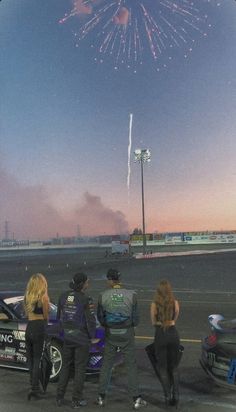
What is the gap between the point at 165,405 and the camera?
6.07m

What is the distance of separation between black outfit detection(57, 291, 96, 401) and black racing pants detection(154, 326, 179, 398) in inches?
32.0

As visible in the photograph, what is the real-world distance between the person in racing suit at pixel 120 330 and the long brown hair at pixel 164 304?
0.28 meters

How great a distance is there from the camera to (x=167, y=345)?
19.5ft

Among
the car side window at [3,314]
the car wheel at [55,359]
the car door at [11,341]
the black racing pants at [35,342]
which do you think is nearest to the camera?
the black racing pants at [35,342]

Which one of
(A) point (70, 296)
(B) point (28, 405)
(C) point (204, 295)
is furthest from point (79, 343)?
(C) point (204, 295)

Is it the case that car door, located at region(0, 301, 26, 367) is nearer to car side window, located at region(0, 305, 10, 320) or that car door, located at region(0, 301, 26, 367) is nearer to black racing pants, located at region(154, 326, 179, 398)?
car side window, located at region(0, 305, 10, 320)

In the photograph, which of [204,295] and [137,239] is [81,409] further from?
[137,239]

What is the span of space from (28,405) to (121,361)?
1.78 m

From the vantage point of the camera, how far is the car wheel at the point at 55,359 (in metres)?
7.24

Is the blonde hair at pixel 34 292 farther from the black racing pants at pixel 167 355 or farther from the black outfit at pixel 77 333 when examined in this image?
the black racing pants at pixel 167 355

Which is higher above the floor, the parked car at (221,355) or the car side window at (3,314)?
the car side window at (3,314)

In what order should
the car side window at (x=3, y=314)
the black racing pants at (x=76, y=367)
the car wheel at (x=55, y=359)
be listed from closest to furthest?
1. the black racing pants at (x=76, y=367)
2. the car wheel at (x=55, y=359)
3. the car side window at (x=3, y=314)

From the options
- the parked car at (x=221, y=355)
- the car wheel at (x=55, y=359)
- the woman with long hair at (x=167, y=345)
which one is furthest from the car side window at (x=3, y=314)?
the parked car at (x=221, y=355)

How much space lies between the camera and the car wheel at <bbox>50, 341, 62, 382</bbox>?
7238 millimetres
